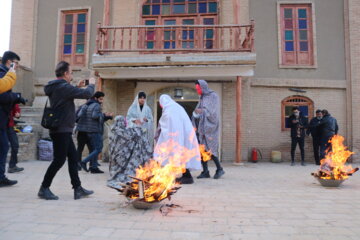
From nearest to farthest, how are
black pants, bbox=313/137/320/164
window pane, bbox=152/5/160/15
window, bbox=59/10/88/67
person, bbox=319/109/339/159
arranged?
person, bbox=319/109/339/159, black pants, bbox=313/137/320/164, window pane, bbox=152/5/160/15, window, bbox=59/10/88/67

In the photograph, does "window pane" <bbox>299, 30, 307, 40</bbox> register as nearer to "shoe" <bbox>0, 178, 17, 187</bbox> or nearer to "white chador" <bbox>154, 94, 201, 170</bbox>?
"white chador" <bbox>154, 94, 201, 170</bbox>

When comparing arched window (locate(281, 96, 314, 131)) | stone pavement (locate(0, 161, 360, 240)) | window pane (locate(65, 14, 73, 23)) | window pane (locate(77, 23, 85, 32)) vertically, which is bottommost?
stone pavement (locate(0, 161, 360, 240))

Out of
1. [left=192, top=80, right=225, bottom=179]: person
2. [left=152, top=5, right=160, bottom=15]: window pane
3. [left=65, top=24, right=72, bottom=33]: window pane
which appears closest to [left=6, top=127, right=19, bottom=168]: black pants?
[left=192, top=80, right=225, bottom=179]: person

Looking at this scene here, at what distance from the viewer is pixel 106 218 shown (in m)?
3.12

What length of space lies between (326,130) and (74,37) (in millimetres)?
9396

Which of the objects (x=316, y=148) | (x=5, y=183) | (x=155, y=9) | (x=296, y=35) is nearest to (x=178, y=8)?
(x=155, y=9)

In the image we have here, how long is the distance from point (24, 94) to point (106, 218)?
9416 millimetres

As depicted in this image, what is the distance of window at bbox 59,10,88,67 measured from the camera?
1112 centimetres

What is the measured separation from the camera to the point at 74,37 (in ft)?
36.7

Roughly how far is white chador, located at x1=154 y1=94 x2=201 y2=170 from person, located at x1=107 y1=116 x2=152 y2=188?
0.36 m

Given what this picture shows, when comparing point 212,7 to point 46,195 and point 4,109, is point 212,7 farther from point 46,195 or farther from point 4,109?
point 46,195

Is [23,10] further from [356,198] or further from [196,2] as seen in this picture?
[356,198]

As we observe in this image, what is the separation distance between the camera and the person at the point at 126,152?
513cm

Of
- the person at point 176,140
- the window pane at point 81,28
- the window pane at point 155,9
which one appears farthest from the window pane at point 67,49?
the person at point 176,140
